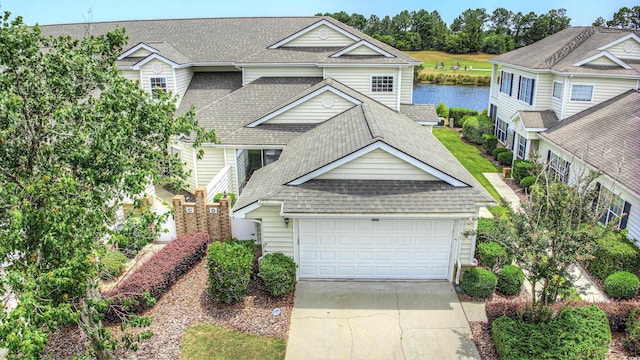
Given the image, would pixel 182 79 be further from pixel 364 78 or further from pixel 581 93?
pixel 581 93

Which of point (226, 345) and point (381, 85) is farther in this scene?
point (381, 85)

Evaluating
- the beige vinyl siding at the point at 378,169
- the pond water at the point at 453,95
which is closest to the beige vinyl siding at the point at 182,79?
the beige vinyl siding at the point at 378,169

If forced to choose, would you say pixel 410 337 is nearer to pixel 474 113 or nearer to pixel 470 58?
pixel 474 113

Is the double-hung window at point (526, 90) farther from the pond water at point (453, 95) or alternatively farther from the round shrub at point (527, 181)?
the pond water at point (453, 95)

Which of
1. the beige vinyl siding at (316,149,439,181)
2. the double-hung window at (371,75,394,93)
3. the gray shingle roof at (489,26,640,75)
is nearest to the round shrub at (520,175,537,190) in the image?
the gray shingle roof at (489,26,640,75)

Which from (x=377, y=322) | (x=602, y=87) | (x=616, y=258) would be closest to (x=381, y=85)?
(x=602, y=87)

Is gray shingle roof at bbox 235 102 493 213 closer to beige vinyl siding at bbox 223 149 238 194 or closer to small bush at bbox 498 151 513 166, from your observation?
beige vinyl siding at bbox 223 149 238 194

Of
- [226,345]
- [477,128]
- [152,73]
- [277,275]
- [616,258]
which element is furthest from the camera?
[477,128]
